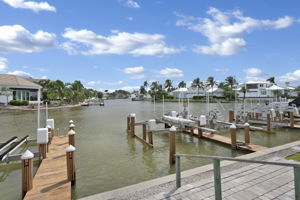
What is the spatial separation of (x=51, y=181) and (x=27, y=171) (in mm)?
852

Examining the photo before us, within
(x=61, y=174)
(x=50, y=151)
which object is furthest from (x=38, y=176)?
(x=50, y=151)

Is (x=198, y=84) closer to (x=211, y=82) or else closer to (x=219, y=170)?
(x=211, y=82)

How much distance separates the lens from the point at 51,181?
5543 mm

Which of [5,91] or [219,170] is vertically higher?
[5,91]

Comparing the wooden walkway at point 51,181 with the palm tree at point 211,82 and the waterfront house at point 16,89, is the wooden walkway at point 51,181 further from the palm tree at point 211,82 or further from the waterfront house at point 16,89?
the palm tree at point 211,82

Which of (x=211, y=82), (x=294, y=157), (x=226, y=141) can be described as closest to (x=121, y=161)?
(x=226, y=141)

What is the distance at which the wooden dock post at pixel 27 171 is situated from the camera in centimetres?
487

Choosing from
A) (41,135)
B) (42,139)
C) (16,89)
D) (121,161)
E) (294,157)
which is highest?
(16,89)

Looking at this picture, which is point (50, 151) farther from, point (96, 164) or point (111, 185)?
point (111, 185)

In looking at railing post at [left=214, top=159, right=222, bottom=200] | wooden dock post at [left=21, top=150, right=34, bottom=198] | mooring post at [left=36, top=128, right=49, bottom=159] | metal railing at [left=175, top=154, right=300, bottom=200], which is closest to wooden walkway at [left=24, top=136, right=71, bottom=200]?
wooden dock post at [left=21, top=150, right=34, bottom=198]

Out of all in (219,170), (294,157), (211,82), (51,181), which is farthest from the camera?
(211,82)

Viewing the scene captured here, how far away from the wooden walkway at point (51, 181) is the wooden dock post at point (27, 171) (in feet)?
0.56

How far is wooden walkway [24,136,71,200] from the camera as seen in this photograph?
4.77 meters

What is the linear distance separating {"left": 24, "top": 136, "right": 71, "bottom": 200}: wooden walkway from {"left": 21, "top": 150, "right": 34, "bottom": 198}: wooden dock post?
17cm
